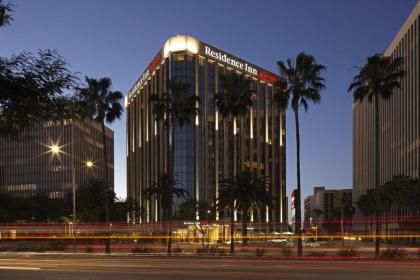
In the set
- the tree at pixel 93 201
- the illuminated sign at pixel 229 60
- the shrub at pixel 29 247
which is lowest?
the shrub at pixel 29 247

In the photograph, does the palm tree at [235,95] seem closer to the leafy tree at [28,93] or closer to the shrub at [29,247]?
the shrub at [29,247]

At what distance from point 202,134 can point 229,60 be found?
959 inches

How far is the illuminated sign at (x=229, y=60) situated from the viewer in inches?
5650

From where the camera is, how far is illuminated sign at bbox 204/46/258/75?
144 metres

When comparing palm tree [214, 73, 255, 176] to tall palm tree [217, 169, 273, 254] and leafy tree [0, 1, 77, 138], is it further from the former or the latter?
leafy tree [0, 1, 77, 138]

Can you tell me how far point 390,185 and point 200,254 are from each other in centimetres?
5690

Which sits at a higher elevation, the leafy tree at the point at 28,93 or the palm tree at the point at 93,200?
the leafy tree at the point at 28,93

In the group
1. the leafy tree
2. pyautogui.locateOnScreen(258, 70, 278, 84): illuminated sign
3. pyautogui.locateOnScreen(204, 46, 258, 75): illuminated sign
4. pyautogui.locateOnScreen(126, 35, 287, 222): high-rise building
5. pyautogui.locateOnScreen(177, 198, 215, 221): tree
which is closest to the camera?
the leafy tree

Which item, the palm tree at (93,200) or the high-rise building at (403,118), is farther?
the high-rise building at (403,118)

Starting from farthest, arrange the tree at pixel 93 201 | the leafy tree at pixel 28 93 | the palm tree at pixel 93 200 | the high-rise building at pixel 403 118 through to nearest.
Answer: the high-rise building at pixel 403 118 < the palm tree at pixel 93 200 < the tree at pixel 93 201 < the leafy tree at pixel 28 93

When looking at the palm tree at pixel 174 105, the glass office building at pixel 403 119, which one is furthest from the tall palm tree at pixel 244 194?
the glass office building at pixel 403 119

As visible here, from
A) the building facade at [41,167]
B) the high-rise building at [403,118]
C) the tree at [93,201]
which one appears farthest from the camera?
the building facade at [41,167]

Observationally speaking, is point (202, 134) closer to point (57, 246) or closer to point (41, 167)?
point (41, 167)

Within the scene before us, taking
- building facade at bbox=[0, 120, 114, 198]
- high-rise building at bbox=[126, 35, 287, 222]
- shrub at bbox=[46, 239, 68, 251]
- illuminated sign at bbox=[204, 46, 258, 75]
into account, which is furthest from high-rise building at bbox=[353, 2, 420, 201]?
building facade at bbox=[0, 120, 114, 198]
